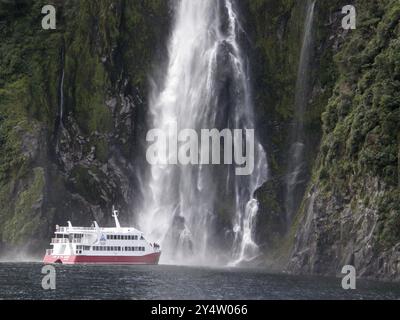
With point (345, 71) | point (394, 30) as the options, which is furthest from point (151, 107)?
point (394, 30)

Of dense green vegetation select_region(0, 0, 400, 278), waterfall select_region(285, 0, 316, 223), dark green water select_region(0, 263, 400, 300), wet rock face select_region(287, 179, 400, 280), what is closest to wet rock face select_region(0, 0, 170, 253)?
dense green vegetation select_region(0, 0, 400, 278)

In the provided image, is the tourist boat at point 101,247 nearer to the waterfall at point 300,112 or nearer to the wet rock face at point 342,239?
the waterfall at point 300,112

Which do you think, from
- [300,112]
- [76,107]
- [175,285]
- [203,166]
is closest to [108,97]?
[76,107]

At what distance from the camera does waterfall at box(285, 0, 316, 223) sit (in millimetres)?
105750

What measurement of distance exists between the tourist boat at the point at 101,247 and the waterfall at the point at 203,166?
4580 millimetres

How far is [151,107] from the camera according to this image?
11419 cm

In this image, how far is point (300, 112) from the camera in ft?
355

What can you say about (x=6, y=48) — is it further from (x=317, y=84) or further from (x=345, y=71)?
(x=345, y=71)

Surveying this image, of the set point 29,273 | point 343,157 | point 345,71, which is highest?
point 345,71

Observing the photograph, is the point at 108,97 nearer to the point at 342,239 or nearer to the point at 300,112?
the point at 300,112

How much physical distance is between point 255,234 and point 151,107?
63.2 feet

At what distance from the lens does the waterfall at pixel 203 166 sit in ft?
350

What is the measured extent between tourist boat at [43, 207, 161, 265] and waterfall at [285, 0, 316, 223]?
15175mm
